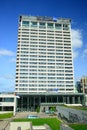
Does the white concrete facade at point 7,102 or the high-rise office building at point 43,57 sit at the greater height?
the high-rise office building at point 43,57

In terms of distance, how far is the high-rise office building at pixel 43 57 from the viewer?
574ft

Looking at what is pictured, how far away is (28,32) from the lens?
186750mm

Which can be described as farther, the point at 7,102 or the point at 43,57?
the point at 43,57

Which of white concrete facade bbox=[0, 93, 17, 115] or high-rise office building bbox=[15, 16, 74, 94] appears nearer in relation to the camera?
white concrete facade bbox=[0, 93, 17, 115]

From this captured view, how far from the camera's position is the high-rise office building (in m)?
175

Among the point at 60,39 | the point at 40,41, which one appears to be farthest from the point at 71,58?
the point at 40,41

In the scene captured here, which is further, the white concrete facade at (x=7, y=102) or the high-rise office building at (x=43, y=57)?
the high-rise office building at (x=43, y=57)

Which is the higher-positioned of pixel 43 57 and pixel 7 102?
pixel 43 57

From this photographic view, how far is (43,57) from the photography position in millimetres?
182375

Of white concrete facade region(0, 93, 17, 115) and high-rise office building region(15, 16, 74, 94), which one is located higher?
high-rise office building region(15, 16, 74, 94)

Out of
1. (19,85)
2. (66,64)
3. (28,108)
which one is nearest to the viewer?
(28,108)

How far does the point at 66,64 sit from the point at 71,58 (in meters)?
7.79

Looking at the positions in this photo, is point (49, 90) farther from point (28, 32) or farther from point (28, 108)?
point (28, 32)

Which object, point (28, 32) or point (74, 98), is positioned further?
point (28, 32)
